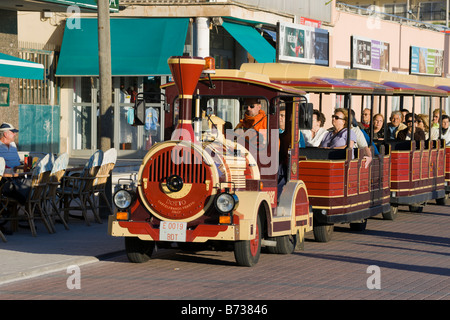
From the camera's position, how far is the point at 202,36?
27.0 meters

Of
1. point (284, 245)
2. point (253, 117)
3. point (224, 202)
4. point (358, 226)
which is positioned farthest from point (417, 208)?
point (224, 202)

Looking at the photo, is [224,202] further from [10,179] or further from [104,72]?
[104,72]

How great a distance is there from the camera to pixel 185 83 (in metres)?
11.1

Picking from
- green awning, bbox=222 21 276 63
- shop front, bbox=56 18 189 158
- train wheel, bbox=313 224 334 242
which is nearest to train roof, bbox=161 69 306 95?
train wheel, bbox=313 224 334 242

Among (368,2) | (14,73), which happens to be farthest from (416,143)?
(368,2)

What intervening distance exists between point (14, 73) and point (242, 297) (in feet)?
25.1

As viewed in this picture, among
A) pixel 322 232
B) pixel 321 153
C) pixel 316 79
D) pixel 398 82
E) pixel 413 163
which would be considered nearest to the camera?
pixel 322 232

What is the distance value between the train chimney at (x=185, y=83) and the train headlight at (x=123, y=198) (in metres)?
0.82

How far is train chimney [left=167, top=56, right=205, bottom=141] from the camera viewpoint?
1102 cm

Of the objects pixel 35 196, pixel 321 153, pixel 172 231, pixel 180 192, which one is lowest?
pixel 172 231

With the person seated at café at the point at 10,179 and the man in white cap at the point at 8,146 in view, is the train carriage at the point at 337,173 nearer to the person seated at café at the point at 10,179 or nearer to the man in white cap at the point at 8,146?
the person seated at café at the point at 10,179

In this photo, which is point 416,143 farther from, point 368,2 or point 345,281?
point 368,2

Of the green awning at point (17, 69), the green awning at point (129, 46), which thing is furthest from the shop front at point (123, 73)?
the green awning at point (17, 69)

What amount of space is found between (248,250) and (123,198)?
1.54m
